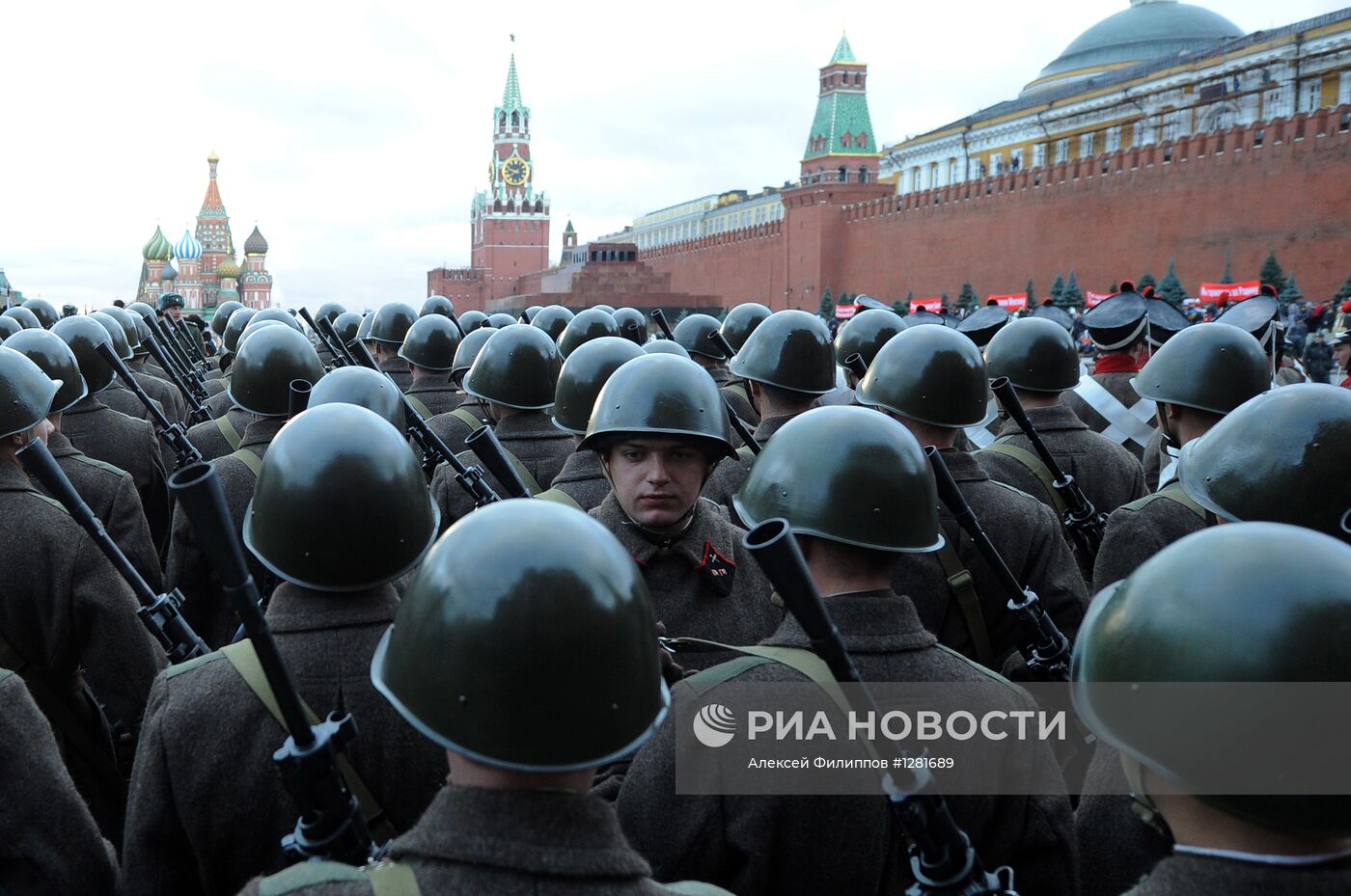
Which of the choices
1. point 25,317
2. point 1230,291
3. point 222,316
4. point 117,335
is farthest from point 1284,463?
point 1230,291

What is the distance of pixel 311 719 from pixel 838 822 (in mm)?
1055

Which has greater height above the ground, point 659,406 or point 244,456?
point 659,406

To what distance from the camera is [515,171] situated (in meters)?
117

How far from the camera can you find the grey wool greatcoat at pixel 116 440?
5.80 meters

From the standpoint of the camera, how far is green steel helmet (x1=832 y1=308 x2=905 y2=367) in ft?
23.0

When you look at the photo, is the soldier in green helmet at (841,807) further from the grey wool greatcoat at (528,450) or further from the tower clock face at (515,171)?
the tower clock face at (515,171)

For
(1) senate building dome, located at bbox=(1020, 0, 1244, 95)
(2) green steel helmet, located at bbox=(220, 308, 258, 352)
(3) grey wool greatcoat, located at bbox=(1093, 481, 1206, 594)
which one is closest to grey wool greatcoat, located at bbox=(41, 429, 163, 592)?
→ (3) grey wool greatcoat, located at bbox=(1093, 481, 1206, 594)

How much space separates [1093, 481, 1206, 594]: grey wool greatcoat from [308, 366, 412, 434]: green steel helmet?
266 cm

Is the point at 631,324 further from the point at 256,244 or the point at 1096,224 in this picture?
the point at 256,244

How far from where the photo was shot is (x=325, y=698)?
2.38 meters

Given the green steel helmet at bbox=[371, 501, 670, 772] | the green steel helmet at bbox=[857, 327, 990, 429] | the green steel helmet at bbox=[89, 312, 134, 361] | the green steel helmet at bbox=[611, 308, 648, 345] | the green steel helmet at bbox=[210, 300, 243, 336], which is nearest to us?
the green steel helmet at bbox=[371, 501, 670, 772]

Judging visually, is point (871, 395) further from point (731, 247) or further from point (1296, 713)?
point (731, 247)

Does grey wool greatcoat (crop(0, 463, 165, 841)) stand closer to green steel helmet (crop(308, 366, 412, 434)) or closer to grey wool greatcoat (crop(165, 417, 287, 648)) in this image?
grey wool greatcoat (crop(165, 417, 287, 648))

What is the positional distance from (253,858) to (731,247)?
62697 millimetres
